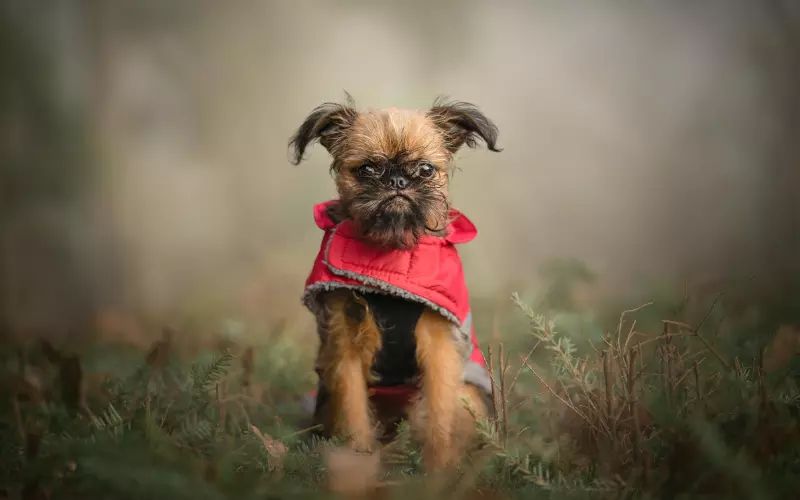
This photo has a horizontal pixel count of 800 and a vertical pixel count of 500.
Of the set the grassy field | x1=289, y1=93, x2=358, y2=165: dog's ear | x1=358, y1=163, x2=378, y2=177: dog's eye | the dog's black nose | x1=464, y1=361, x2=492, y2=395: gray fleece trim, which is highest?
x1=289, y1=93, x2=358, y2=165: dog's ear

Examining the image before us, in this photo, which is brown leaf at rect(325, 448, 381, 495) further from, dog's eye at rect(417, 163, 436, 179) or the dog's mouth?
dog's eye at rect(417, 163, 436, 179)

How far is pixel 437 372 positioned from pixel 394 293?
0.36 metres

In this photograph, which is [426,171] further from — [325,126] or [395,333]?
[395,333]

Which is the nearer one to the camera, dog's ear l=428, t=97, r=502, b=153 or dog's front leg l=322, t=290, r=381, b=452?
dog's front leg l=322, t=290, r=381, b=452

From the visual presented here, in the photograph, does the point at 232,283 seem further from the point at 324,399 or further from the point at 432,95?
the point at 324,399

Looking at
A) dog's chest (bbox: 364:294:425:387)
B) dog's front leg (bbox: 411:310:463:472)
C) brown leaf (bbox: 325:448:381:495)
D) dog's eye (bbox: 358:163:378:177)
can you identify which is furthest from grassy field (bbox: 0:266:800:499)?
dog's eye (bbox: 358:163:378:177)

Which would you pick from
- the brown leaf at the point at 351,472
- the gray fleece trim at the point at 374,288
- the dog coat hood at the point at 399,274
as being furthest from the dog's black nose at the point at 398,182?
the brown leaf at the point at 351,472

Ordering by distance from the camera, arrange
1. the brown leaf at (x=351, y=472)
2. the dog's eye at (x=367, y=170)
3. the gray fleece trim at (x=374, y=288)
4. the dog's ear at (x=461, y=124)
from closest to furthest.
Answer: the brown leaf at (x=351, y=472) → the gray fleece trim at (x=374, y=288) → the dog's eye at (x=367, y=170) → the dog's ear at (x=461, y=124)

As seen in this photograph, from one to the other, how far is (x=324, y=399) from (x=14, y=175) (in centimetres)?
205

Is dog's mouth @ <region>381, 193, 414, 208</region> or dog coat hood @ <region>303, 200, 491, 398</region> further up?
dog's mouth @ <region>381, 193, 414, 208</region>

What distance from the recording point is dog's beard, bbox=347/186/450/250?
2.64m

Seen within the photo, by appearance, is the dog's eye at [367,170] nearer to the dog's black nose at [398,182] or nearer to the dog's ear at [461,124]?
the dog's black nose at [398,182]

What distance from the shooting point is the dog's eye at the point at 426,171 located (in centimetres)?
278

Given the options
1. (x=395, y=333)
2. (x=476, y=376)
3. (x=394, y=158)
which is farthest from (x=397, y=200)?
(x=476, y=376)
